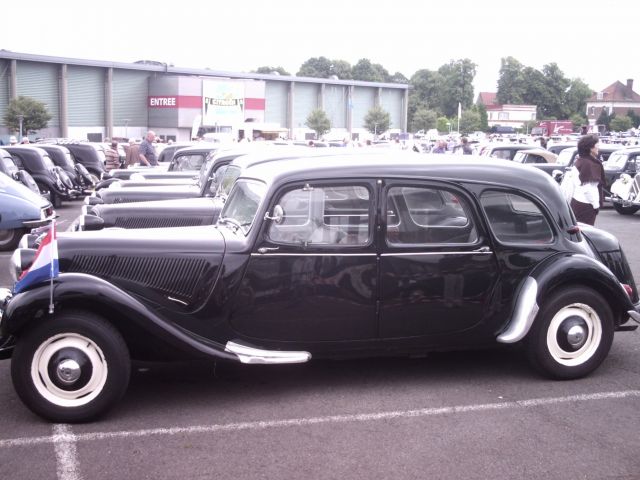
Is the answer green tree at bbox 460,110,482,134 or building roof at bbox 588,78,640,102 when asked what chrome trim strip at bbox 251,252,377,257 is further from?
building roof at bbox 588,78,640,102

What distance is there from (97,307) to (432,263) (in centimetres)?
234

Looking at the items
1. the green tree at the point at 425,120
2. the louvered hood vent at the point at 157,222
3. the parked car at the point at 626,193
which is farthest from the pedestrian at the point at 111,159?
the green tree at the point at 425,120

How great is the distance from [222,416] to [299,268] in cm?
112

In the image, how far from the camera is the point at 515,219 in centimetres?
552

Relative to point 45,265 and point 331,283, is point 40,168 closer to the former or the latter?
point 45,265

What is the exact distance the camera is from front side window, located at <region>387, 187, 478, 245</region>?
17.2 feet

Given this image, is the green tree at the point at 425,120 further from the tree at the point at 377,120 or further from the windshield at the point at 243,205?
the windshield at the point at 243,205

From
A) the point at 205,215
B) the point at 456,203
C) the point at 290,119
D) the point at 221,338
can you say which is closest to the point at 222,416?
the point at 221,338

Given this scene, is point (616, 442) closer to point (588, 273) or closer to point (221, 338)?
point (588, 273)

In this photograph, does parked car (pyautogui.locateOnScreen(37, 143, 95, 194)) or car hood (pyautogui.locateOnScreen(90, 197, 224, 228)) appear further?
parked car (pyautogui.locateOnScreen(37, 143, 95, 194))

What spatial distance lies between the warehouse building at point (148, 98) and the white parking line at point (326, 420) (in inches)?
1701

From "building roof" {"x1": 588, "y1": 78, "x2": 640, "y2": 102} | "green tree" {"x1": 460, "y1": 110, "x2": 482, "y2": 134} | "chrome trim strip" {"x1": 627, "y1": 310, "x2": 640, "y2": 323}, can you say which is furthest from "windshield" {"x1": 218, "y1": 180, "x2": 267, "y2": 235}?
"building roof" {"x1": 588, "y1": 78, "x2": 640, "y2": 102}

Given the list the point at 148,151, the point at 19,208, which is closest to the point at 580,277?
the point at 19,208

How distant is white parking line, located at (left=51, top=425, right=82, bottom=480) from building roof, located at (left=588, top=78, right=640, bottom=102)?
12543cm
